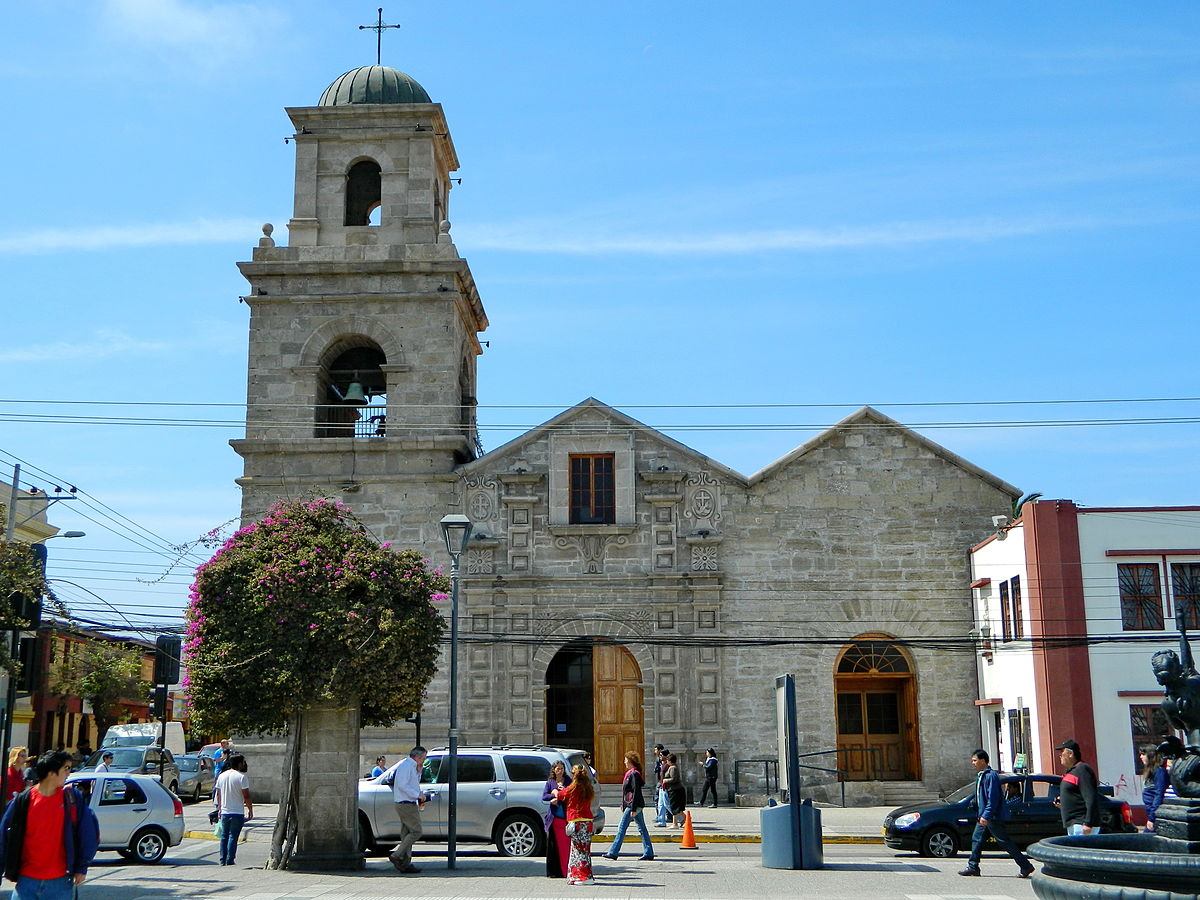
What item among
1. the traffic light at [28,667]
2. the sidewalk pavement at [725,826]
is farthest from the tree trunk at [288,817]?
the sidewalk pavement at [725,826]

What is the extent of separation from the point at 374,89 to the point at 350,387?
25.9ft

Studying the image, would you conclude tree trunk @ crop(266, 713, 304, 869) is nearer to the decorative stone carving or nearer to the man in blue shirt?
the man in blue shirt

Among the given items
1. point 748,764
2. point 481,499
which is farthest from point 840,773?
point 481,499

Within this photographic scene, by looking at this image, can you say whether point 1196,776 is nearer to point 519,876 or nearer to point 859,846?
point 519,876

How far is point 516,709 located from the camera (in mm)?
29672

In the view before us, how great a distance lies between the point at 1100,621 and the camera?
25797 mm

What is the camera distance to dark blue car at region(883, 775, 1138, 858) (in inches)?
758

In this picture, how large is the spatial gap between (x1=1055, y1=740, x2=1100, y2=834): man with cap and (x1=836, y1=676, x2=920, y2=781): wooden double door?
15.8 metres

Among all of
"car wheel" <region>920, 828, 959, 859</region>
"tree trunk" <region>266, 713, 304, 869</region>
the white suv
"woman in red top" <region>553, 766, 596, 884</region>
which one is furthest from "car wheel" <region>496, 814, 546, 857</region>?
"car wheel" <region>920, 828, 959, 859</region>

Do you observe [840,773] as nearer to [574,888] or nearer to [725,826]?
[725,826]

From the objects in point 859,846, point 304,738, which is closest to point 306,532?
point 304,738

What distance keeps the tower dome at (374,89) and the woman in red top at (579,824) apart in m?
21.5

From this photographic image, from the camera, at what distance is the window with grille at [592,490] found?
102 ft

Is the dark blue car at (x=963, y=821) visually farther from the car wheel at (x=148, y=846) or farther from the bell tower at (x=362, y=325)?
the bell tower at (x=362, y=325)
